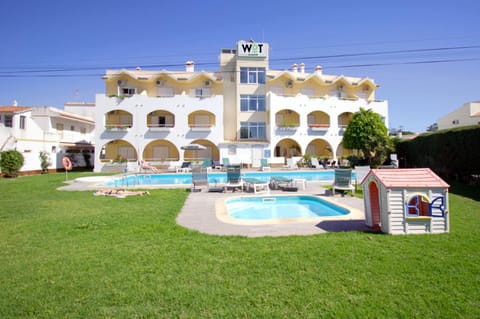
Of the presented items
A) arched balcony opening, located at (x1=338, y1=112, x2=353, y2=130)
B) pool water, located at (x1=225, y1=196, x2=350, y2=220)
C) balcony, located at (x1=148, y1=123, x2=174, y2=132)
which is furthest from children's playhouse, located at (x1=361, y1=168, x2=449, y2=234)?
arched balcony opening, located at (x1=338, y1=112, x2=353, y2=130)

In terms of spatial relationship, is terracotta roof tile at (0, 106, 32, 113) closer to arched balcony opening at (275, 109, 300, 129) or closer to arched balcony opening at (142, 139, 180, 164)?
arched balcony opening at (142, 139, 180, 164)

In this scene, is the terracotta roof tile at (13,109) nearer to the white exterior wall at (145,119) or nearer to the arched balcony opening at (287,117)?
the white exterior wall at (145,119)

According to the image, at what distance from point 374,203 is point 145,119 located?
24687 millimetres

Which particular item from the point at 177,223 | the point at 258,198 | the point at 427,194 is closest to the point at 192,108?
the point at 258,198

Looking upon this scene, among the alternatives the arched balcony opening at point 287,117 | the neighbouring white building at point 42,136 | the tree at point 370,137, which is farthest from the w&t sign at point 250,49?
the neighbouring white building at point 42,136

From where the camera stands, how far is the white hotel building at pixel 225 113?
86.9ft

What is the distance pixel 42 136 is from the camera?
82.1ft

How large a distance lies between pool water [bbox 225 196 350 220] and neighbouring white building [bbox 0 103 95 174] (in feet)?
71.4

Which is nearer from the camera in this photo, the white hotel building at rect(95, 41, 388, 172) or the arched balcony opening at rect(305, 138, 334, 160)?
the white hotel building at rect(95, 41, 388, 172)

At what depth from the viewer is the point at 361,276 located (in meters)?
3.54

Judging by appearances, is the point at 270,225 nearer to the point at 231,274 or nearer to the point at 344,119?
the point at 231,274

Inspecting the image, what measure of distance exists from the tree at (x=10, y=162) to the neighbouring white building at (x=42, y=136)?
4.95ft

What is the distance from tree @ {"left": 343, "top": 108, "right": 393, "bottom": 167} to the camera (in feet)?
69.7

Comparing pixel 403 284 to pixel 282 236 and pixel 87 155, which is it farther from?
pixel 87 155
